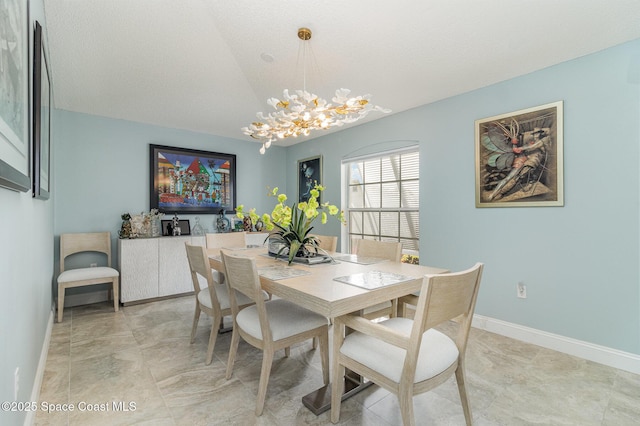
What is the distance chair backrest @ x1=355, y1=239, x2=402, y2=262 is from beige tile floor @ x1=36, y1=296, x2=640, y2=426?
920 mm

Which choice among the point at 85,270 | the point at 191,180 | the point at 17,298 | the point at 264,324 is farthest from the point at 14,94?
the point at 191,180

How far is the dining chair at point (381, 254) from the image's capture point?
2070 mm

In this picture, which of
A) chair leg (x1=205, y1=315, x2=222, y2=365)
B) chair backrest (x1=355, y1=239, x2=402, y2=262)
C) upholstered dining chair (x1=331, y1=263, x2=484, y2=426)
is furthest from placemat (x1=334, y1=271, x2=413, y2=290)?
chair leg (x1=205, y1=315, x2=222, y2=365)

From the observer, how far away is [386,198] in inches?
156

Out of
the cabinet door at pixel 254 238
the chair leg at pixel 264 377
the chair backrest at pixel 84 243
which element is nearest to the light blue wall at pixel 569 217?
the chair leg at pixel 264 377

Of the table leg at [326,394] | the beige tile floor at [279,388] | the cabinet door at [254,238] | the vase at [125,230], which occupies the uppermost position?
the vase at [125,230]

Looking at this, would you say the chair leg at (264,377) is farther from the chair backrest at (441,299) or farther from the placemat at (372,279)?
the chair backrest at (441,299)

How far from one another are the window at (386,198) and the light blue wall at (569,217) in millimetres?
374

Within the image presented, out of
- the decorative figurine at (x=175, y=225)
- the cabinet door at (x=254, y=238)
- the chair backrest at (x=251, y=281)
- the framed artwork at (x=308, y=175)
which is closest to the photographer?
the chair backrest at (x=251, y=281)

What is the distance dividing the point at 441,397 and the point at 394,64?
2.55m

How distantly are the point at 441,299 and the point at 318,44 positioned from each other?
2147 millimetres

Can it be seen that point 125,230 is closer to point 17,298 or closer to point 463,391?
point 17,298

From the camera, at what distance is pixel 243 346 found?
256cm

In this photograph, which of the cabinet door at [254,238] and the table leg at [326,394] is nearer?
the table leg at [326,394]
